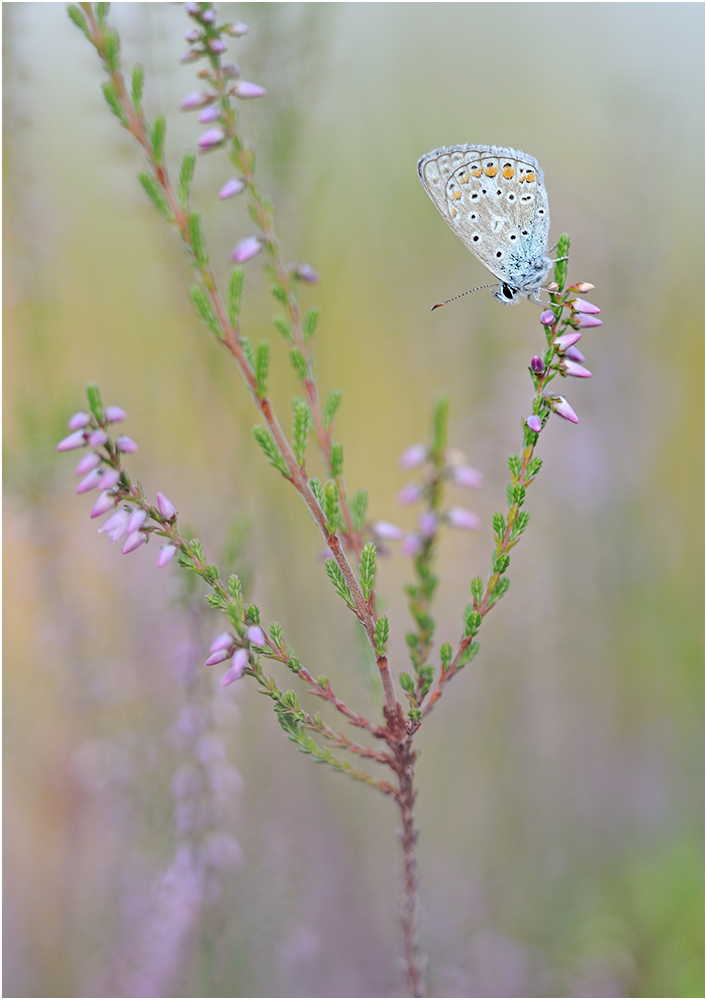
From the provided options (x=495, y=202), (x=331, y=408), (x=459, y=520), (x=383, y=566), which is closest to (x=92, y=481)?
(x=331, y=408)

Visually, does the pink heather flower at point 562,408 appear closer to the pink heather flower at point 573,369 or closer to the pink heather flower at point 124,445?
the pink heather flower at point 573,369

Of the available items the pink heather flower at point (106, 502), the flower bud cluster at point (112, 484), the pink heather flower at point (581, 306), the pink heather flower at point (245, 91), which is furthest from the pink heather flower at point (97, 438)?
the pink heather flower at point (581, 306)

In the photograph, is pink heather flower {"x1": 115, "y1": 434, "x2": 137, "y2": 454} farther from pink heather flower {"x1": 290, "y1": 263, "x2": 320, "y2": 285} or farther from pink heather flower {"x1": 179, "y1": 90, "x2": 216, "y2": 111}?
pink heather flower {"x1": 179, "y1": 90, "x2": 216, "y2": 111}

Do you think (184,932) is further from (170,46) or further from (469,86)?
(469,86)

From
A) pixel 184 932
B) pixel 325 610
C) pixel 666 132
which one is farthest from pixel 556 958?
pixel 666 132

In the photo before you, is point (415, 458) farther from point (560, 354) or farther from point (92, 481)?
point (92, 481)
